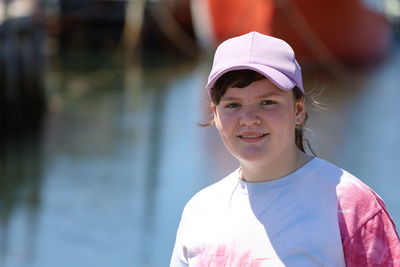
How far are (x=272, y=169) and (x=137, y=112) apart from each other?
1455 centimetres

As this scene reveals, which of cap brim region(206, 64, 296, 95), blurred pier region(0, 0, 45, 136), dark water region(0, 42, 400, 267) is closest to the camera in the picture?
cap brim region(206, 64, 296, 95)

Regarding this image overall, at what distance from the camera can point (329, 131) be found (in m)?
14.2

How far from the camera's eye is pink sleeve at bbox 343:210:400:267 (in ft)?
6.64

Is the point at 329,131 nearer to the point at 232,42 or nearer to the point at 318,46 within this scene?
the point at 318,46

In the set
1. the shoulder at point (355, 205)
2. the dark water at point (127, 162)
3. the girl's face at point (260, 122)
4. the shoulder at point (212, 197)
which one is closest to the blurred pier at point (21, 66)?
the dark water at point (127, 162)

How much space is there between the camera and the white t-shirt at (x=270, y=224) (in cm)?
208

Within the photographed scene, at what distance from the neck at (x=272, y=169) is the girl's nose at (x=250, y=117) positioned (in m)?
0.10

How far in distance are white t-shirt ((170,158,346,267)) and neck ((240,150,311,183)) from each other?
19mm

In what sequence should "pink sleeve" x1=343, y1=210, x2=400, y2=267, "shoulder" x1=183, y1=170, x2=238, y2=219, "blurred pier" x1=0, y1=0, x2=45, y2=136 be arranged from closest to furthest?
"pink sleeve" x1=343, y1=210, x2=400, y2=267 < "shoulder" x1=183, y1=170, x2=238, y2=219 < "blurred pier" x1=0, y1=0, x2=45, y2=136

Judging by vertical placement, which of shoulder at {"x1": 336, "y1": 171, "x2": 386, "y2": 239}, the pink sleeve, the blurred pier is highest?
the blurred pier

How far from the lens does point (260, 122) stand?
2199 mm

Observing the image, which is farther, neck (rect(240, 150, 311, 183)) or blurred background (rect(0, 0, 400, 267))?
blurred background (rect(0, 0, 400, 267))

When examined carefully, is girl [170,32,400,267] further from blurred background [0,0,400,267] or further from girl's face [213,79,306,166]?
blurred background [0,0,400,267]

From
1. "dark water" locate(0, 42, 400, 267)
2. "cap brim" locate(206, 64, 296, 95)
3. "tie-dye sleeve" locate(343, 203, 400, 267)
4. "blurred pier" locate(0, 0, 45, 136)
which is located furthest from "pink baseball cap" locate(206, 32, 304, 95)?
"blurred pier" locate(0, 0, 45, 136)
